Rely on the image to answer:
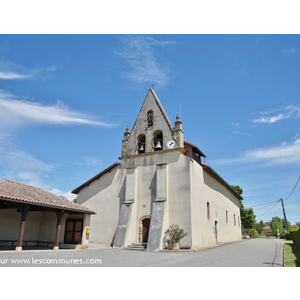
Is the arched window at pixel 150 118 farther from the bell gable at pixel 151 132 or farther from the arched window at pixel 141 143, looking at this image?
the arched window at pixel 141 143

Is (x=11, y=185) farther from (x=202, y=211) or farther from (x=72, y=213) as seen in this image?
(x=202, y=211)

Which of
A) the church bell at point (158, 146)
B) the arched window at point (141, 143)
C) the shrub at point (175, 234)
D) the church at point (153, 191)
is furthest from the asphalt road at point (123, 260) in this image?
the arched window at point (141, 143)

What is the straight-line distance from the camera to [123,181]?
23141 mm

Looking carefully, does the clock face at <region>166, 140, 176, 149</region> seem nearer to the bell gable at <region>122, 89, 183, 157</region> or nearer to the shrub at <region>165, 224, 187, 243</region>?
the bell gable at <region>122, 89, 183, 157</region>

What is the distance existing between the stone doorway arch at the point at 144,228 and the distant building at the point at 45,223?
4.33 m

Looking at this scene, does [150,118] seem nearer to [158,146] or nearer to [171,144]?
[158,146]

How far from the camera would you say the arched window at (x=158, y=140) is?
22.2m

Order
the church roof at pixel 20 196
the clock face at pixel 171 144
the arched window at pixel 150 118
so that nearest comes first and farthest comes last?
the church roof at pixel 20 196, the clock face at pixel 171 144, the arched window at pixel 150 118

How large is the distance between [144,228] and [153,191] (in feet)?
10.1

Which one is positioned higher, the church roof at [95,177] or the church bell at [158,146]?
the church bell at [158,146]

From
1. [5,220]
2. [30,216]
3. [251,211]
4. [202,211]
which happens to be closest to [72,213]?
[30,216]

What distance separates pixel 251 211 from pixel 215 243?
31369 millimetres

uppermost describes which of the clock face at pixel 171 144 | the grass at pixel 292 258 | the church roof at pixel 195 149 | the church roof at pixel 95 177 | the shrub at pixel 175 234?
the church roof at pixel 195 149

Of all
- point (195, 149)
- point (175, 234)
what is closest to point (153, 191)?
point (175, 234)
